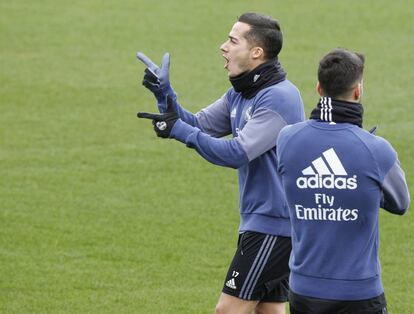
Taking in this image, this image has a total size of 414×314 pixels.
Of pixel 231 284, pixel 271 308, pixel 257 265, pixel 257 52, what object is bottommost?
pixel 271 308

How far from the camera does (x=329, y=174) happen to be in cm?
551

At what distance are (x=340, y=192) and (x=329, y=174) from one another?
0.11m

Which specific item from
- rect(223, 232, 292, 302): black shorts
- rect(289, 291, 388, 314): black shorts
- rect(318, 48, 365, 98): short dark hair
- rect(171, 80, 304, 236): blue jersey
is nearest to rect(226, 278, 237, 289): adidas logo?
rect(223, 232, 292, 302): black shorts

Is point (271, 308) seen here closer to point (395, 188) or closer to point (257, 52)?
point (257, 52)

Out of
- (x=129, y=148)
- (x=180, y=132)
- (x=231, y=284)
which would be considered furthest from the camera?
(x=129, y=148)

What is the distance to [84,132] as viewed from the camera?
51.5ft

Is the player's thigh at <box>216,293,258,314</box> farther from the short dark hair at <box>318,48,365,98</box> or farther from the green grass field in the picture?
the green grass field

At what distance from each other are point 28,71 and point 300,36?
5913 millimetres

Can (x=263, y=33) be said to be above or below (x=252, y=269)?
above

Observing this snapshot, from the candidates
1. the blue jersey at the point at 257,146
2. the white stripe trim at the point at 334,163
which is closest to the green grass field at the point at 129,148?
the blue jersey at the point at 257,146

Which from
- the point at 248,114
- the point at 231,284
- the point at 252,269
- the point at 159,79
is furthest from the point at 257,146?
the point at 231,284

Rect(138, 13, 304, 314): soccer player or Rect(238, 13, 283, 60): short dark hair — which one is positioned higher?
Rect(238, 13, 283, 60): short dark hair

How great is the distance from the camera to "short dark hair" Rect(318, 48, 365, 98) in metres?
5.50

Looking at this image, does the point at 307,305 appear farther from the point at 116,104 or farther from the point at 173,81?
the point at 173,81
